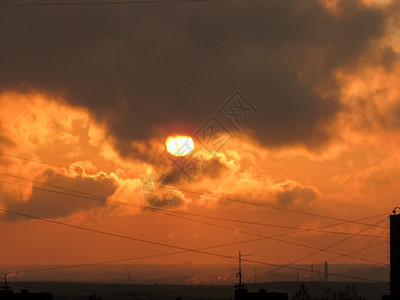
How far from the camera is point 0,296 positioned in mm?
89312

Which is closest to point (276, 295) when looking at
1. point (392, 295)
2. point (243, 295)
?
point (243, 295)

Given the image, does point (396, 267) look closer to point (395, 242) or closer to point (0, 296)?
point (395, 242)

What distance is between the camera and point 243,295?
271 feet

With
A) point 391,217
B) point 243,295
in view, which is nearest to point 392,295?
point 391,217

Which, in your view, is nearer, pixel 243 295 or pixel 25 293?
pixel 243 295

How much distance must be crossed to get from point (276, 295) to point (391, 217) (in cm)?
1880

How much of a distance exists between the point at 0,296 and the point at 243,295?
33.5 meters

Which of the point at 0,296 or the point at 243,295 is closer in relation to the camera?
the point at 243,295

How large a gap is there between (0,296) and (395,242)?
53.8m

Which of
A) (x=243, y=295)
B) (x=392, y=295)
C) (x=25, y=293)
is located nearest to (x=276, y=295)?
(x=243, y=295)

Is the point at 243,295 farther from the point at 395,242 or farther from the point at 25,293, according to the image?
the point at 25,293

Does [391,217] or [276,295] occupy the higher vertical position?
[391,217]

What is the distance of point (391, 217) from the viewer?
8656 centimetres

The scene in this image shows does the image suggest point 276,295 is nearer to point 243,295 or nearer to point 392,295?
point 243,295
